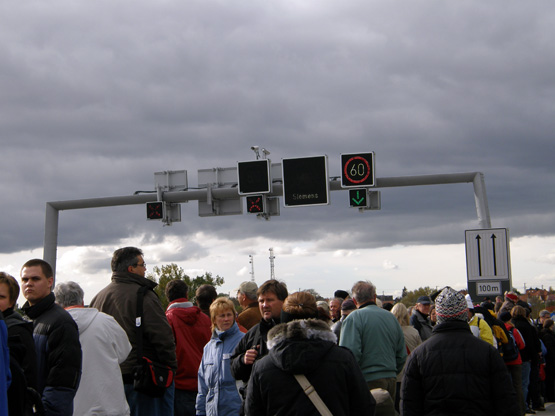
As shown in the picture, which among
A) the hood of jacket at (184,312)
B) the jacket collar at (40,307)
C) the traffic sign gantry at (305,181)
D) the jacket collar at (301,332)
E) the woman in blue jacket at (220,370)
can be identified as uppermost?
the traffic sign gantry at (305,181)

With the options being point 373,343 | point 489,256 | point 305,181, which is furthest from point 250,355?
point 305,181

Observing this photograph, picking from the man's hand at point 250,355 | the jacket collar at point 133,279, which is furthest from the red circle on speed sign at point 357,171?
the man's hand at point 250,355

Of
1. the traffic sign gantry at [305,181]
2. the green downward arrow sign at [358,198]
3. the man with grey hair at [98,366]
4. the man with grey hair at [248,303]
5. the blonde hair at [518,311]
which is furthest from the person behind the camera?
the traffic sign gantry at [305,181]

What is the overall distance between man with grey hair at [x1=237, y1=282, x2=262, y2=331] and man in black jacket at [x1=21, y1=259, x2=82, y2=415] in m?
3.06

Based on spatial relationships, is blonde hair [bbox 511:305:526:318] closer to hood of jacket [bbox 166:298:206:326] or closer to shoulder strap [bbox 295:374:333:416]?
hood of jacket [bbox 166:298:206:326]

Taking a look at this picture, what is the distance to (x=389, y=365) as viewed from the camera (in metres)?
7.78

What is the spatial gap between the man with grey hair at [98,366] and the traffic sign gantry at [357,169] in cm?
1453

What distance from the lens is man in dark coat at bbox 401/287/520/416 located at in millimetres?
5082

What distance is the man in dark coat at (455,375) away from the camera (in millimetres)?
5082

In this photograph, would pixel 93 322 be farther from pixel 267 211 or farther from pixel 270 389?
pixel 267 211

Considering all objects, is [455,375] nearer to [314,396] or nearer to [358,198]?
[314,396]

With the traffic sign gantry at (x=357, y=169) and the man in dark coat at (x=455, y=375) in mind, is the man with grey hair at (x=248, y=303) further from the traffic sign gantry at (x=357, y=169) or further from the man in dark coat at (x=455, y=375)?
the traffic sign gantry at (x=357, y=169)

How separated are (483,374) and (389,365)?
2.74 metres

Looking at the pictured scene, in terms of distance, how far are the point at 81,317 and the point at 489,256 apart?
1136 centimetres
